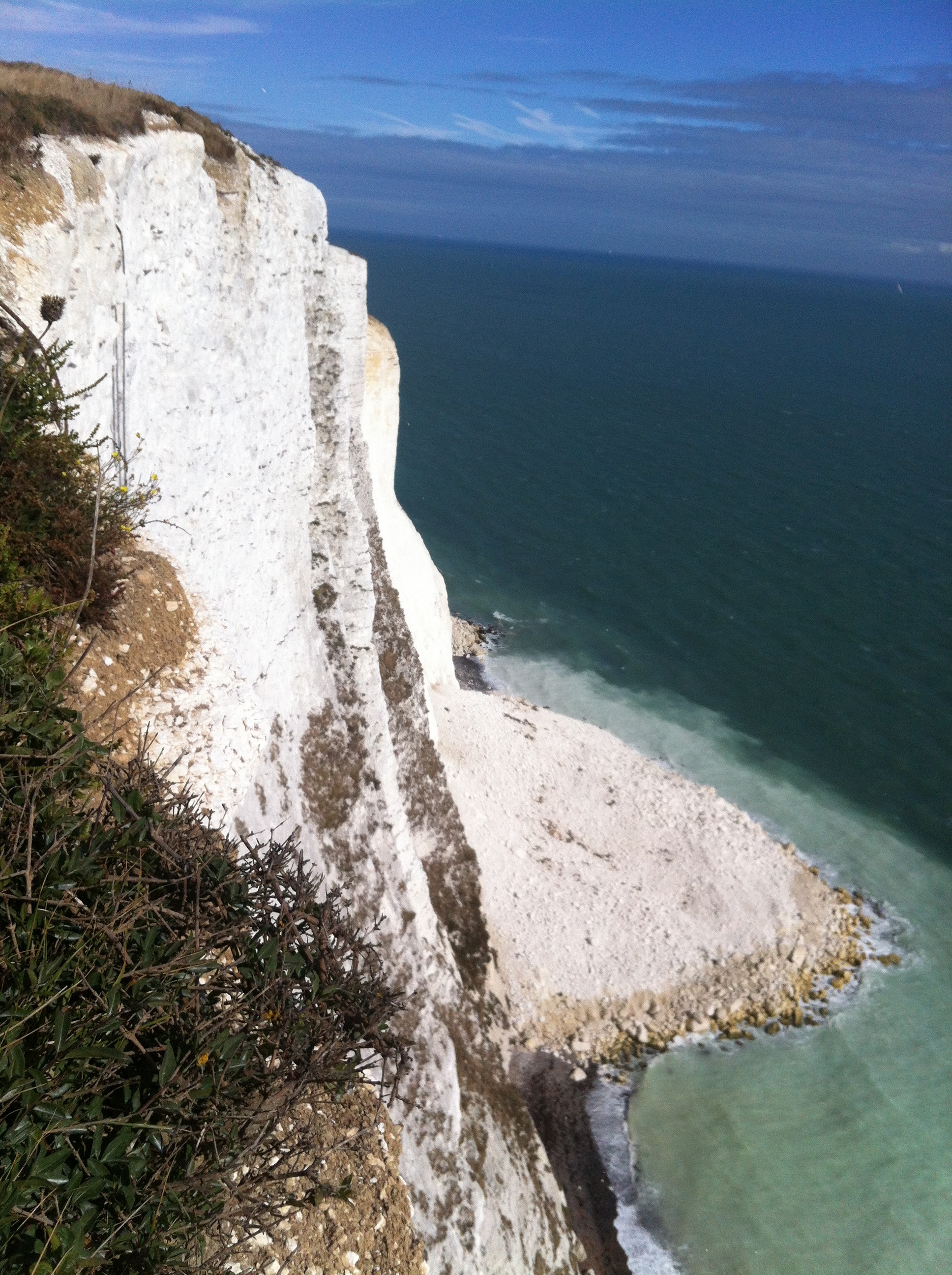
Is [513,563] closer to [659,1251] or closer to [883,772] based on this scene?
[883,772]

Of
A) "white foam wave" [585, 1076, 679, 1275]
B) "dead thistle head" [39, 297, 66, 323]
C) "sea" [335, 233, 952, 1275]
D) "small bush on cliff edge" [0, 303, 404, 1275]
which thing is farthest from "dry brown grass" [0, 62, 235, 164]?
"sea" [335, 233, 952, 1275]

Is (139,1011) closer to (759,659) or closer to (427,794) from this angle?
(427,794)

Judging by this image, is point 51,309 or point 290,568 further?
point 290,568

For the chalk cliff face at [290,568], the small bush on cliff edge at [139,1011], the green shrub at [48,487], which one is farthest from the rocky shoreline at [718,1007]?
the green shrub at [48,487]

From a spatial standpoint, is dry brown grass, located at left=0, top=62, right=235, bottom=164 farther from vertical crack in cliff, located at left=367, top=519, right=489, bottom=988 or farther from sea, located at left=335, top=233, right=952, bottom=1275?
sea, located at left=335, top=233, right=952, bottom=1275

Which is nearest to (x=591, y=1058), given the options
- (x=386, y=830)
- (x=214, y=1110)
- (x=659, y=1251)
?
(x=659, y=1251)

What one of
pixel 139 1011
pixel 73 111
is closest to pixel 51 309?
pixel 73 111
